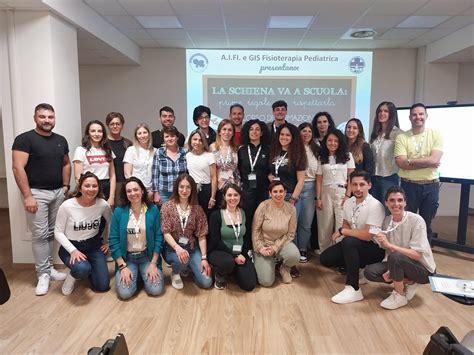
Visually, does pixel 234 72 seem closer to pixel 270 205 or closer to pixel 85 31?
pixel 85 31

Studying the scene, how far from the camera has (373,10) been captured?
3.95 metres

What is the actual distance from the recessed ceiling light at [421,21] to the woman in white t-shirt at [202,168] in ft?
9.83

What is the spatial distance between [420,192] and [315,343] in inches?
82.6

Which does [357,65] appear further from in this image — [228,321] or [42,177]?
[42,177]

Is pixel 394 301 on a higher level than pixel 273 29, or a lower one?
lower

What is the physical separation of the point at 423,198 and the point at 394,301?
4.45ft

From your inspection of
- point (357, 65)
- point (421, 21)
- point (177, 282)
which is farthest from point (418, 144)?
point (357, 65)

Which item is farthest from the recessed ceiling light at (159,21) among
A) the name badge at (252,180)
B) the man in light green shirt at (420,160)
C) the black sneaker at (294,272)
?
the black sneaker at (294,272)

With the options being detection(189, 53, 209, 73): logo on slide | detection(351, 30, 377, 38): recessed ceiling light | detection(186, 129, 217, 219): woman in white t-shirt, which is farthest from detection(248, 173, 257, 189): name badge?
detection(189, 53, 209, 73): logo on slide

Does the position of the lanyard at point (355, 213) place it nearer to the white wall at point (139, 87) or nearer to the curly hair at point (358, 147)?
the curly hair at point (358, 147)

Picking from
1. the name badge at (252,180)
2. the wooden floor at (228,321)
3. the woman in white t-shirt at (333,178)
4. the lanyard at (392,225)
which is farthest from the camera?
the woman in white t-shirt at (333,178)

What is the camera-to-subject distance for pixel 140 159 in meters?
3.20

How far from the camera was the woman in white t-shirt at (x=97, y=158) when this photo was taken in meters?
3.10

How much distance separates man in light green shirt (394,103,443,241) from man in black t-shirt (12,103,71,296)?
3.13m
